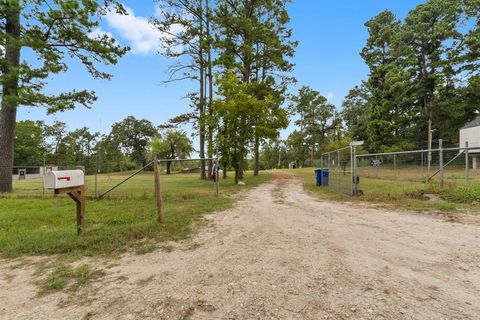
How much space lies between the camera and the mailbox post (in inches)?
181

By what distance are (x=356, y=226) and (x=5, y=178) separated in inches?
557

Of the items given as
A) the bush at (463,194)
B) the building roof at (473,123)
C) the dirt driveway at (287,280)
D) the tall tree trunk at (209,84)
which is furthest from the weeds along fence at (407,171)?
the building roof at (473,123)

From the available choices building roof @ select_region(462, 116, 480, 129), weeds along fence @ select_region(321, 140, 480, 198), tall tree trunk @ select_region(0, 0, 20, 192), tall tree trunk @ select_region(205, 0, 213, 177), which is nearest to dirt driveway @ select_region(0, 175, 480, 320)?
weeds along fence @ select_region(321, 140, 480, 198)

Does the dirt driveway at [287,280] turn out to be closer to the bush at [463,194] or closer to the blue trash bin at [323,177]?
the bush at [463,194]

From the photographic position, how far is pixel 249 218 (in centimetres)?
713

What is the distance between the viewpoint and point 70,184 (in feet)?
16.4

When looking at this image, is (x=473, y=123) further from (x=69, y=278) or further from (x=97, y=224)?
(x=69, y=278)

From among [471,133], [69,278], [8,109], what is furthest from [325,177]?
[471,133]

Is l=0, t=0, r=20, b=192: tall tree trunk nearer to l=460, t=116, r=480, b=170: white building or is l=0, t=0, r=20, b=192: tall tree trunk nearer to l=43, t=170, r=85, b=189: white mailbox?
l=43, t=170, r=85, b=189: white mailbox

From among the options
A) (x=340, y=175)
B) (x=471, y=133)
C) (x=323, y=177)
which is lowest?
(x=323, y=177)

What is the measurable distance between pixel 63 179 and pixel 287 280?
3984mm

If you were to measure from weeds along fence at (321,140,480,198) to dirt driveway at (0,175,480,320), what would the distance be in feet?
18.1

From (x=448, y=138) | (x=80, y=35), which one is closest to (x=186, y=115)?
(x=80, y=35)

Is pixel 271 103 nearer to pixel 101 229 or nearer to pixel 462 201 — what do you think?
pixel 462 201
